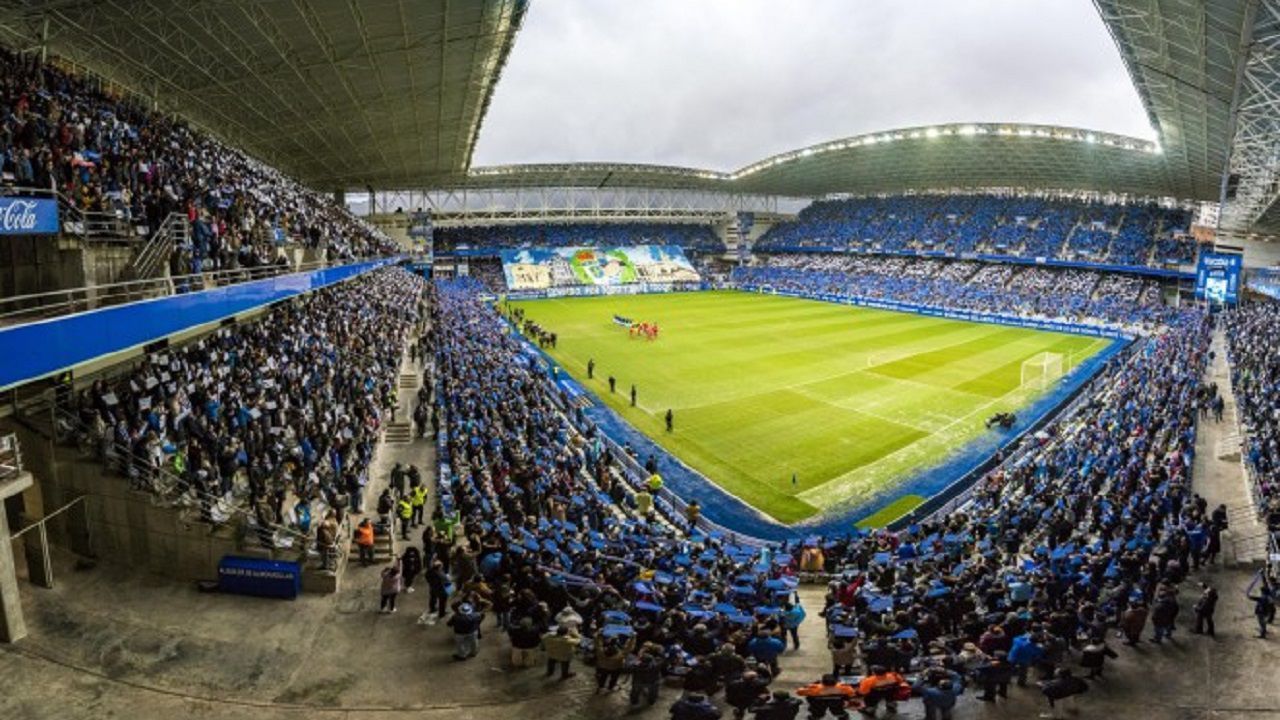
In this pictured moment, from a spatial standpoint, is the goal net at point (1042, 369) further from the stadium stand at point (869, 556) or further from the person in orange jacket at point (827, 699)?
the person in orange jacket at point (827, 699)

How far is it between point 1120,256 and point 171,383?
2881 inches

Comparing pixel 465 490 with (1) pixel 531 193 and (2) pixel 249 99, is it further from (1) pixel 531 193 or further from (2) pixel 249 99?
(1) pixel 531 193

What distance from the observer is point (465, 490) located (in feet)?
49.1

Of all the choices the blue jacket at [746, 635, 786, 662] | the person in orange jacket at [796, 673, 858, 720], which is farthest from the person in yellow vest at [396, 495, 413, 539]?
the person in orange jacket at [796, 673, 858, 720]

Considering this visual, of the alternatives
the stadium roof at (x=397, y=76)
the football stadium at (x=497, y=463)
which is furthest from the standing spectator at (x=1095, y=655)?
the stadium roof at (x=397, y=76)

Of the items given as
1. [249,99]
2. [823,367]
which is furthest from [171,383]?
[823,367]

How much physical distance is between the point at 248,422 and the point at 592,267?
234ft

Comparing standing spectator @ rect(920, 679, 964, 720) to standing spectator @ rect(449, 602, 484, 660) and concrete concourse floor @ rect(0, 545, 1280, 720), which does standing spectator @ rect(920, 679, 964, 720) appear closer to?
concrete concourse floor @ rect(0, 545, 1280, 720)

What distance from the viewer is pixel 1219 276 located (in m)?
41.3

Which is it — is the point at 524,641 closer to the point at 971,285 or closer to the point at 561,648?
the point at 561,648

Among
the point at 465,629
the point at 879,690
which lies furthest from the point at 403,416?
the point at 879,690

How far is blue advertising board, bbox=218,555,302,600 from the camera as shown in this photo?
38.4 ft

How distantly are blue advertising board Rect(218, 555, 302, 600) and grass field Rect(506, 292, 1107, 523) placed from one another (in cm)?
1209

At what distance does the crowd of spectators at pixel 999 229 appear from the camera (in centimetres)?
6328
